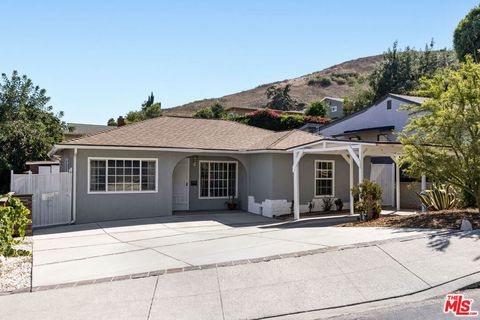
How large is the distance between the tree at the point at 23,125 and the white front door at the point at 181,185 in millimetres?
11651

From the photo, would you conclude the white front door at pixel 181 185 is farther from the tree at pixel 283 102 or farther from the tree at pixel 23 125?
the tree at pixel 283 102

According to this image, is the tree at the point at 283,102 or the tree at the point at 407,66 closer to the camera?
the tree at the point at 407,66

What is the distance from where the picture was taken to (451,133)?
10164mm

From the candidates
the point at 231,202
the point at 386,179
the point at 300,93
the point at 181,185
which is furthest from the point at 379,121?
the point at 300,93

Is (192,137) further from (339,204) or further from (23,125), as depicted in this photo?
(23,125)

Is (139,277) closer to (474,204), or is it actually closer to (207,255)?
(207,255)

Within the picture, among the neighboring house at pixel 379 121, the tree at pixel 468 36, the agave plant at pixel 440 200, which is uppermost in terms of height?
the tree at pixel 468 36

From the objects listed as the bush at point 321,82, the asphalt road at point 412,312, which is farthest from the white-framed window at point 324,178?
the bush at point 321,82

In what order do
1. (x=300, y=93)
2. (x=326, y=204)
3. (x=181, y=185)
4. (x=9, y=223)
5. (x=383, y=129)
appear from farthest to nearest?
1. (x=300, y=93)
2. (x=383, y=129)
3. (x=181, y=185)
4. (x=326, y=204)
5. (x=9, y=223)

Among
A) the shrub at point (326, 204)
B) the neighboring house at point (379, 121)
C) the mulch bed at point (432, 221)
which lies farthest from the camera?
the neighboring house at point (379, 121)

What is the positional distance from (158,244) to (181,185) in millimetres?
7582

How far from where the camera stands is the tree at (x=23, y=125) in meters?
23.1

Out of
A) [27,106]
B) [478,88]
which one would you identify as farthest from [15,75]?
[478,88]

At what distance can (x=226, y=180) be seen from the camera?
18031 mm
